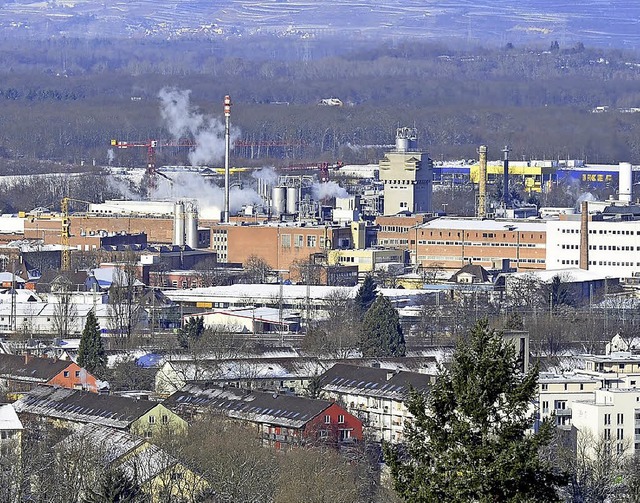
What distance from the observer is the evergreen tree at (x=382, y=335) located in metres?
35.2

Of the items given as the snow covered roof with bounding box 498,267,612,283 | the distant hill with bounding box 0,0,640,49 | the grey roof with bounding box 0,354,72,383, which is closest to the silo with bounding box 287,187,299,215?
the snow covered roof with bounding box 498,267,612,283

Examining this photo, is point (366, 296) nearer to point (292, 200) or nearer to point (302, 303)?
point (302, 303)

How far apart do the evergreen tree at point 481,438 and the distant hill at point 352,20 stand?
136837mm

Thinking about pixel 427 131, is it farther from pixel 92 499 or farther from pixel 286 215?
pixel 92 499

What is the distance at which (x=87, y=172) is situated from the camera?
275ft

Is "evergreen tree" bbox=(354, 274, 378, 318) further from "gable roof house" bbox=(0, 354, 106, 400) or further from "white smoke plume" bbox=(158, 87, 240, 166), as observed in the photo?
"white smoke plume" bbox=(158, 87, 240, 166)

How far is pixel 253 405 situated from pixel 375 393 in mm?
2198

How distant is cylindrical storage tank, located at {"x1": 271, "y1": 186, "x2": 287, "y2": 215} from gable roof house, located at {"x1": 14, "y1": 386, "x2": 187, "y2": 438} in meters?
37.1

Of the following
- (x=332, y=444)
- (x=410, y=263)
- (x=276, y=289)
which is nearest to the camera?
(x=332, y=444)

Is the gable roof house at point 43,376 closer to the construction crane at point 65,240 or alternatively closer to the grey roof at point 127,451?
the grey roof at point 127,451

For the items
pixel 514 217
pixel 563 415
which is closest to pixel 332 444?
pixel 563 415

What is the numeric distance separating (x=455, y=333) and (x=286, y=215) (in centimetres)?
2436

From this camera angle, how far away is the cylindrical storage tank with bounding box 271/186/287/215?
66562 mm

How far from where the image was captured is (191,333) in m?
36.6
